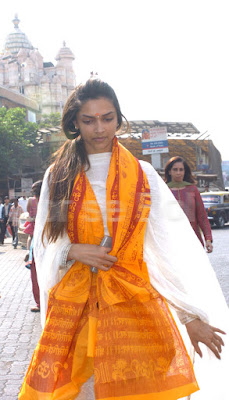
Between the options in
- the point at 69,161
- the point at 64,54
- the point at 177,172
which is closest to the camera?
the point at 69,161

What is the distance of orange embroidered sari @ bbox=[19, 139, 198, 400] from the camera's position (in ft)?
7.37

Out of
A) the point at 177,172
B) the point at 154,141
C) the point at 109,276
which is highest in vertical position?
the point at 154,141

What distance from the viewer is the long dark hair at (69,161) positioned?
96.6 inches

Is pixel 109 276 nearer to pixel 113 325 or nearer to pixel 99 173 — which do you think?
pixel 113 325

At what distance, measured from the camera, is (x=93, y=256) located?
7.59 feet

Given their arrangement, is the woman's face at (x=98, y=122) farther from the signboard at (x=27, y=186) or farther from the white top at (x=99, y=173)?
the signboard at (x=27, y=186)

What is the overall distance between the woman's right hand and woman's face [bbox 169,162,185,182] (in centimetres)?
365

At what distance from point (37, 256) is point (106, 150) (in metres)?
0.53

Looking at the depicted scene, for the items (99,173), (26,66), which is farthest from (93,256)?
(26,66)

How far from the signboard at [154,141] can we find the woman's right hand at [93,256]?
27396 millimetres

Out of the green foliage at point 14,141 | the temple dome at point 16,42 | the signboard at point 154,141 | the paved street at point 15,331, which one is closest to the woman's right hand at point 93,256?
the paved street at point 15,331

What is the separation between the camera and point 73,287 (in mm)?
2381

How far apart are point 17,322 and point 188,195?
7.14 feet

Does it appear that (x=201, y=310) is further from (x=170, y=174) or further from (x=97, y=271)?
(x=170, y=174)
